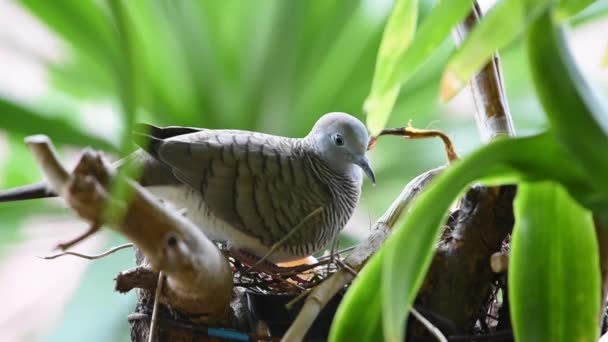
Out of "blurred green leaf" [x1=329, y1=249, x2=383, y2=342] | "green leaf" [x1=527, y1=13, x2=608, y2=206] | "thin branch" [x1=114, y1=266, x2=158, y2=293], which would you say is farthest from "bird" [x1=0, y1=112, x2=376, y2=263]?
"green leaf" [x1=527, y1=13, x2=608, y2=206]

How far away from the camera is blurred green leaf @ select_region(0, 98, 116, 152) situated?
606mm

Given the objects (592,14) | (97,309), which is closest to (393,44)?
(592,14)

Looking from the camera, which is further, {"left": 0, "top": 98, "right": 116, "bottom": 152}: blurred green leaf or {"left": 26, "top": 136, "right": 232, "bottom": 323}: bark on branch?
{"left": 0, "top": 98, "right": 116, "bottom": 152}: blurred green leaf

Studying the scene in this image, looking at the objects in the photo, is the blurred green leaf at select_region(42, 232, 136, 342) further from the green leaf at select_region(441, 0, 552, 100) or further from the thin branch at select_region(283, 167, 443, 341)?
the green leaf at select_region(441, 0, 552, 100)

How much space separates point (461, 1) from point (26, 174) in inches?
23.0

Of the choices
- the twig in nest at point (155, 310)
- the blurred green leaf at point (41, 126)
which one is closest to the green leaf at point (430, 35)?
the twig in nest at point (155, 310)

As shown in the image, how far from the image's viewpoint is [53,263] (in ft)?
3.91

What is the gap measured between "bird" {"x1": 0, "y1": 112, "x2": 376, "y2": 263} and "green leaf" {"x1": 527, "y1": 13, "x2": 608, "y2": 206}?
33 centimetres

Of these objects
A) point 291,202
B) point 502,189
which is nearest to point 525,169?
point 502,189

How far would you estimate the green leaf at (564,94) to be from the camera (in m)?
0.30

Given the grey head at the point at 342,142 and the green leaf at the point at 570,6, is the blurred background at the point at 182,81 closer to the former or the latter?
the grey head at the point at 342,142

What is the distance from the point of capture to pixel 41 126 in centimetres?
65

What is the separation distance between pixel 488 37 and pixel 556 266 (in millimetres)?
169

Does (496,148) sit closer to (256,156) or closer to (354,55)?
(256,156)
